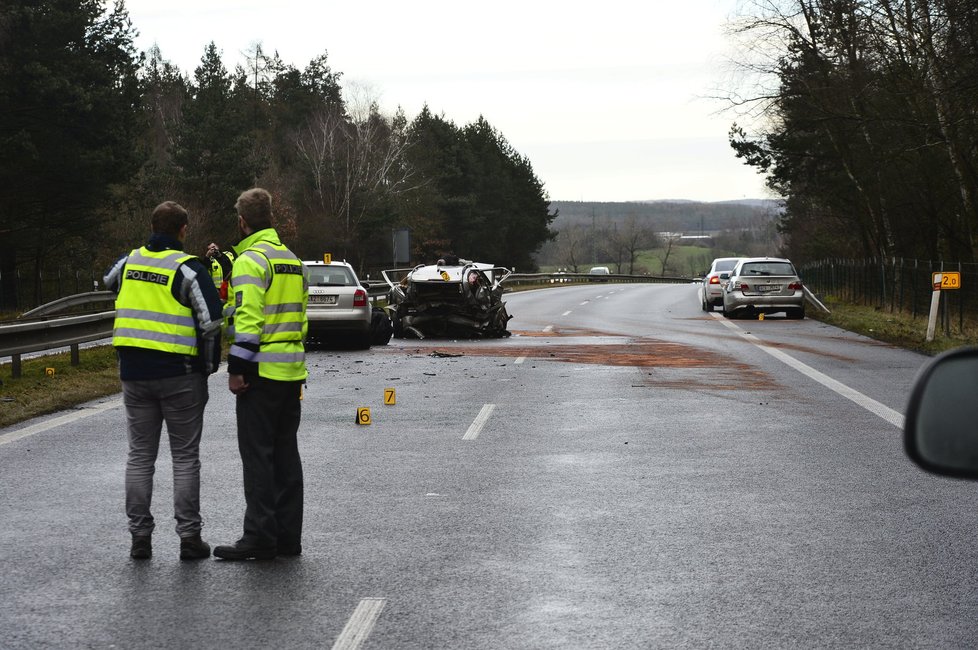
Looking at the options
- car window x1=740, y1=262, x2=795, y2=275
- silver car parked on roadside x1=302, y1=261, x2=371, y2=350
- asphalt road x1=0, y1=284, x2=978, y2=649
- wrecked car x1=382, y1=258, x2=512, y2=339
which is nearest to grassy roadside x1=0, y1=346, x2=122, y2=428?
asphalt road x1=0, y1=284, x2=978, y2=649

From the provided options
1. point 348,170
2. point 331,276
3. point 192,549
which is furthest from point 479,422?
point 348,170

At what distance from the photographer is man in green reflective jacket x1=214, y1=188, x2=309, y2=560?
673cm

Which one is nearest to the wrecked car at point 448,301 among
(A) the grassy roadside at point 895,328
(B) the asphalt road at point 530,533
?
(A) the grassy roadside at point 895,328

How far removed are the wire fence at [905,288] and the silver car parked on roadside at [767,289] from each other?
2729 mm

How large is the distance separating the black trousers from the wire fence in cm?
1921

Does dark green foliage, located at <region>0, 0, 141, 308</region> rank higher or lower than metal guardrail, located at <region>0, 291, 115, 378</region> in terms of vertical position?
higher

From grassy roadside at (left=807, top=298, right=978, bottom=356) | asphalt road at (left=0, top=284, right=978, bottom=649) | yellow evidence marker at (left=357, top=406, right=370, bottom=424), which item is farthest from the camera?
grassy roadside at (left=807, top=298, right=978, bottom=356)

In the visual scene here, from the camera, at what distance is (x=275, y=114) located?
311ft

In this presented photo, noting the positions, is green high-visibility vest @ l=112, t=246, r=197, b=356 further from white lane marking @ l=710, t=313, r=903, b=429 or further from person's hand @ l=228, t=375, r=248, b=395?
white lane marking @ l=710, t=313, r=903, b=429

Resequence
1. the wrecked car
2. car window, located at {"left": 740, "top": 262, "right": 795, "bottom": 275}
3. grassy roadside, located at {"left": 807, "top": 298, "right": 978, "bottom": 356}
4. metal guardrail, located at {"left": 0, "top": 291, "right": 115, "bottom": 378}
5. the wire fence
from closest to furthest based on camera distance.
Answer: metal guardrail, located at {"left": 0, "top": 291, "right": 115, "bottom": 378} < grassy roadside, located at {"left": 807, "top": 298, "right": 978, "bottom": 356} < the wrecked car < the wire fence < car window, located at {"left": 740, "top": 262, "right": 795, "bottom": 275}

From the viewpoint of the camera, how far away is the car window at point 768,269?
32.4 metres

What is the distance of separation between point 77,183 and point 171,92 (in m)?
60.4

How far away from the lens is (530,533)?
23.9 ft

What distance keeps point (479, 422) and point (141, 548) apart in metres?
6.01
